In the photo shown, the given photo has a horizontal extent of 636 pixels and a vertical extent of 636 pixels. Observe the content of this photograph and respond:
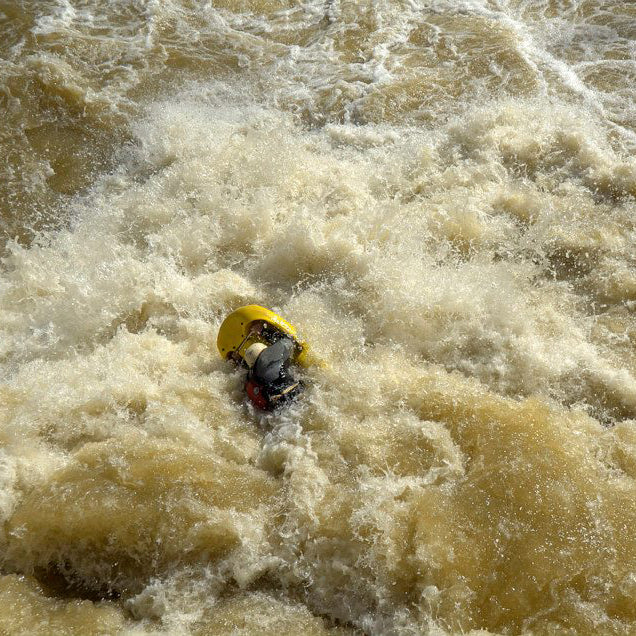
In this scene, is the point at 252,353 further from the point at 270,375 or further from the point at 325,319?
the point at 325,319

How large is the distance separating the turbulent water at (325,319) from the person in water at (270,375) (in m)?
0.10

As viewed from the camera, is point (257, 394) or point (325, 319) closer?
point (257, 394)

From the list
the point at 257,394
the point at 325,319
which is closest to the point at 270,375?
the point at 257,394

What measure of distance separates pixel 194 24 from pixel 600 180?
5.14m

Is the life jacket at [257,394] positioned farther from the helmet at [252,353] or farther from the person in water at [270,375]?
the helmet at [252,353]

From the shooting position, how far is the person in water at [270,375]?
129 inches

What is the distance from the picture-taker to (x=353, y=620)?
8.59 feet

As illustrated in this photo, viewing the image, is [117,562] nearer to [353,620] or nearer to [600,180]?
[353,620]

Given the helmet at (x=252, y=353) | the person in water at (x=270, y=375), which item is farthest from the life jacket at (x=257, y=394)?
the helmet at (x=252, y=353)

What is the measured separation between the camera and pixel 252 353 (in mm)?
3332

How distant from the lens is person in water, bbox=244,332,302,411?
10.8 feet

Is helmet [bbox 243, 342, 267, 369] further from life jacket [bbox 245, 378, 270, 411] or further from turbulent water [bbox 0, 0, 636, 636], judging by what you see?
turbulent water [bbox 0, 0, 636, 636]

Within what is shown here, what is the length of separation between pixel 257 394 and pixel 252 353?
23cm

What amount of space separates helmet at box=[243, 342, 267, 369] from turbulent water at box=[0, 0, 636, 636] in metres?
0.30
